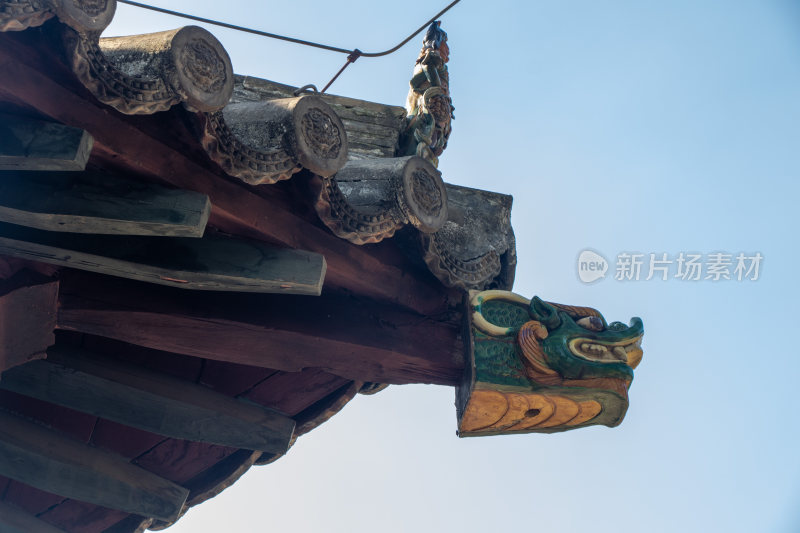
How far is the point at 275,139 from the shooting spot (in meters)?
2.72

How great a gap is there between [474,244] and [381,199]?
58 centimetres

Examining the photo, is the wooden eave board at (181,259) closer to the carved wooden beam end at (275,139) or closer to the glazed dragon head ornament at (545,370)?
the carved wooden beam end at (275,139)

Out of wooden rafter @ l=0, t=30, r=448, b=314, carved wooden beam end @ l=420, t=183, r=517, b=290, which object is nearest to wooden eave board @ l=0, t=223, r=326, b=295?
wooden rafter @ l=0, t=30, r=448, b=314

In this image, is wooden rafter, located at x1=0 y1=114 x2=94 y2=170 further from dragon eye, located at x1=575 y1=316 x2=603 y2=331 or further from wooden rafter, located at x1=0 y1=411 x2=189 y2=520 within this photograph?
dragon eye, located at x1=575 y1=316 x2=603 y2=331

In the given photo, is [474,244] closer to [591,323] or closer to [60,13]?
[591,323]

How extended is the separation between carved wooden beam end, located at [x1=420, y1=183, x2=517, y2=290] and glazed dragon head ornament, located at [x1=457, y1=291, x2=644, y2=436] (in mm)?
133

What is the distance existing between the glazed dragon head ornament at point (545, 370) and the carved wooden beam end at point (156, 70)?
133 cm

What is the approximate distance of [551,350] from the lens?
3256 mm

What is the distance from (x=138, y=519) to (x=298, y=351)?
1.22m

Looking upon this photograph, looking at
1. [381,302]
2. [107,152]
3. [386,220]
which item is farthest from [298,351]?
[107,152]

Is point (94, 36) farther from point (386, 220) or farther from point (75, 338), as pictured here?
point (75, 338)

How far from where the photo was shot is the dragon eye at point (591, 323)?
3.34 meters

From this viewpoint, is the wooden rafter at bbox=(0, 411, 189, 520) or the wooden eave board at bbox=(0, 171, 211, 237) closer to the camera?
the wooden eave board at bbox=(0, 171, 211, 237)

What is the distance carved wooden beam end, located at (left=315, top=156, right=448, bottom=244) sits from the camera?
291cm
